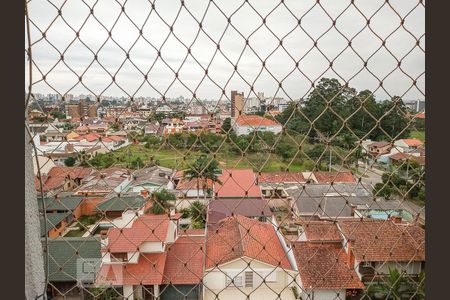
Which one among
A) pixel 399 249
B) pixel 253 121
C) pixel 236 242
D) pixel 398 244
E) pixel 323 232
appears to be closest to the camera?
pixel 253 121

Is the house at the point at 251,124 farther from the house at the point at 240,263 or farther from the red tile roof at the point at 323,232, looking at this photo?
the red tile roof at the point at 323,232

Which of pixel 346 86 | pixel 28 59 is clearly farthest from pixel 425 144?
pixel 28 59

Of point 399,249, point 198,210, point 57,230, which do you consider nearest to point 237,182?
point 198,210

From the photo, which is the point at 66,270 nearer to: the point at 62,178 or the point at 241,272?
the point at 62,178

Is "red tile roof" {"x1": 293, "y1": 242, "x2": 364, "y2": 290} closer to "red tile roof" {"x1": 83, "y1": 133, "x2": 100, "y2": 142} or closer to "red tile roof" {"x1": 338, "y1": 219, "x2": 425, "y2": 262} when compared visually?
"red tile roof" {"x1": 338, "y1": 219, "x2": 425, "y2": 262}

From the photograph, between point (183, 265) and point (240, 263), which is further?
point (240, 263)

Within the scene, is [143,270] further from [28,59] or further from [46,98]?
[28,59]

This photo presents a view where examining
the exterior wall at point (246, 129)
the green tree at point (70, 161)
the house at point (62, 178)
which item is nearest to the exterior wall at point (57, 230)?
the house at point (62, 178)
